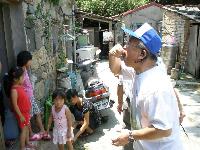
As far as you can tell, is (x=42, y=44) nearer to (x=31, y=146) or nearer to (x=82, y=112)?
(x=82, y=112)

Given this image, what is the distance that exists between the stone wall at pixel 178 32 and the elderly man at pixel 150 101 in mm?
11707

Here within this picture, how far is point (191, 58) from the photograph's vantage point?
13891mm

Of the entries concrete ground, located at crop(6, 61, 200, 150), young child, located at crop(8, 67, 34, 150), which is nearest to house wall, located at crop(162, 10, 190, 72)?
concrete ground, located at crop(6, 61, 200, 150)

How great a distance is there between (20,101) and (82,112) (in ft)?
5.82

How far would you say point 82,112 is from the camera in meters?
6.46

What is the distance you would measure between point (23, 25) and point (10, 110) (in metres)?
1.36

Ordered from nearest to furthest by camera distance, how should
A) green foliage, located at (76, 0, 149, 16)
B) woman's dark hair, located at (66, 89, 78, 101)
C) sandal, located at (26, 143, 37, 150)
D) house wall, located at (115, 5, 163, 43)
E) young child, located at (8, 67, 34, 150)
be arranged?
young child, located at (8, 67, 34, 150) < sandal, located at (26, 143, 37, 150) < woman's dark hair, located at (66, 89, 78, 101) < house wall, located at (115, 5, 163, 43) < green foliage, located at (76, 0, 149, 16)

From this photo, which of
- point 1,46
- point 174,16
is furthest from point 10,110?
point 174,16

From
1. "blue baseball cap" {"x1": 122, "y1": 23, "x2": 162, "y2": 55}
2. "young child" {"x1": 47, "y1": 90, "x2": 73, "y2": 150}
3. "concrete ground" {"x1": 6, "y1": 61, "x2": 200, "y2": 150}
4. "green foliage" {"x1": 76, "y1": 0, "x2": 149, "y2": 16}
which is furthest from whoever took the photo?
"green foliage" {"x1": 76, "y1": 0, "x2": 149, "y2": 16}

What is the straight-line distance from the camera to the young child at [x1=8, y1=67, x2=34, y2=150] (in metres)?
4.82

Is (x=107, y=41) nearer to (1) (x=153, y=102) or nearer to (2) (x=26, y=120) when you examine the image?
(2) (x=26, y=120)

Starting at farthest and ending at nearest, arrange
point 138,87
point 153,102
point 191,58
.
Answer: point 191,58 → point 138,87 → point 153,102

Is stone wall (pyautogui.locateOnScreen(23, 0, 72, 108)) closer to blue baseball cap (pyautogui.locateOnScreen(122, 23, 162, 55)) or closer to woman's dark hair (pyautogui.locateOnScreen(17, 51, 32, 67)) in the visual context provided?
woman's dark hair (pyautogui.locateOnScreen(17, 51, 32, 67))

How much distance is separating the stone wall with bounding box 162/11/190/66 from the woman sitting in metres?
7.90
